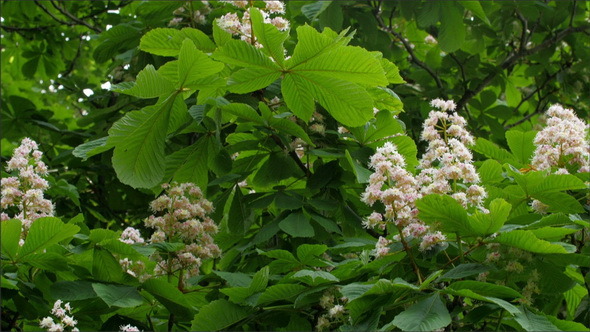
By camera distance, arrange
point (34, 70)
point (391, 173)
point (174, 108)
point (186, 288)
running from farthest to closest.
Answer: point (34, 70) < point (186, 288) < point (174, 108) < point (391, 173)

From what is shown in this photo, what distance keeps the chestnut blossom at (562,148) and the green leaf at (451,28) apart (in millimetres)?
1509

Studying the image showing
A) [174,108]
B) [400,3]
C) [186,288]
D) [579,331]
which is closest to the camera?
[579,331]

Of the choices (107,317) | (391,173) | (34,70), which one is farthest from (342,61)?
(34,70)

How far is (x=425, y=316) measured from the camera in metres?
A: 1.54

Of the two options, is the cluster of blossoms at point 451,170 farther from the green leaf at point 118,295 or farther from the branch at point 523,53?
the branch at point 523,53

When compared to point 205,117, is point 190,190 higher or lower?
lower

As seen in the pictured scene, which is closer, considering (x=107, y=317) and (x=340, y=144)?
(x=107, y=317)

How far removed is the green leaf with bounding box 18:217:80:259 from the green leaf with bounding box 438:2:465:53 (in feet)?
7.56

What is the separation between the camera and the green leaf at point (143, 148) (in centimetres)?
199

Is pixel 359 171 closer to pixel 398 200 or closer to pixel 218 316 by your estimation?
pixel 398 200

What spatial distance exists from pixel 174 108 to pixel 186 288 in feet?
1.98

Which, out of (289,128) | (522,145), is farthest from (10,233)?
(522,145)

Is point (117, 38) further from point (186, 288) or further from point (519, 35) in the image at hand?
point (519, 35)

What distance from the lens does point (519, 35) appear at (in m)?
4.61
